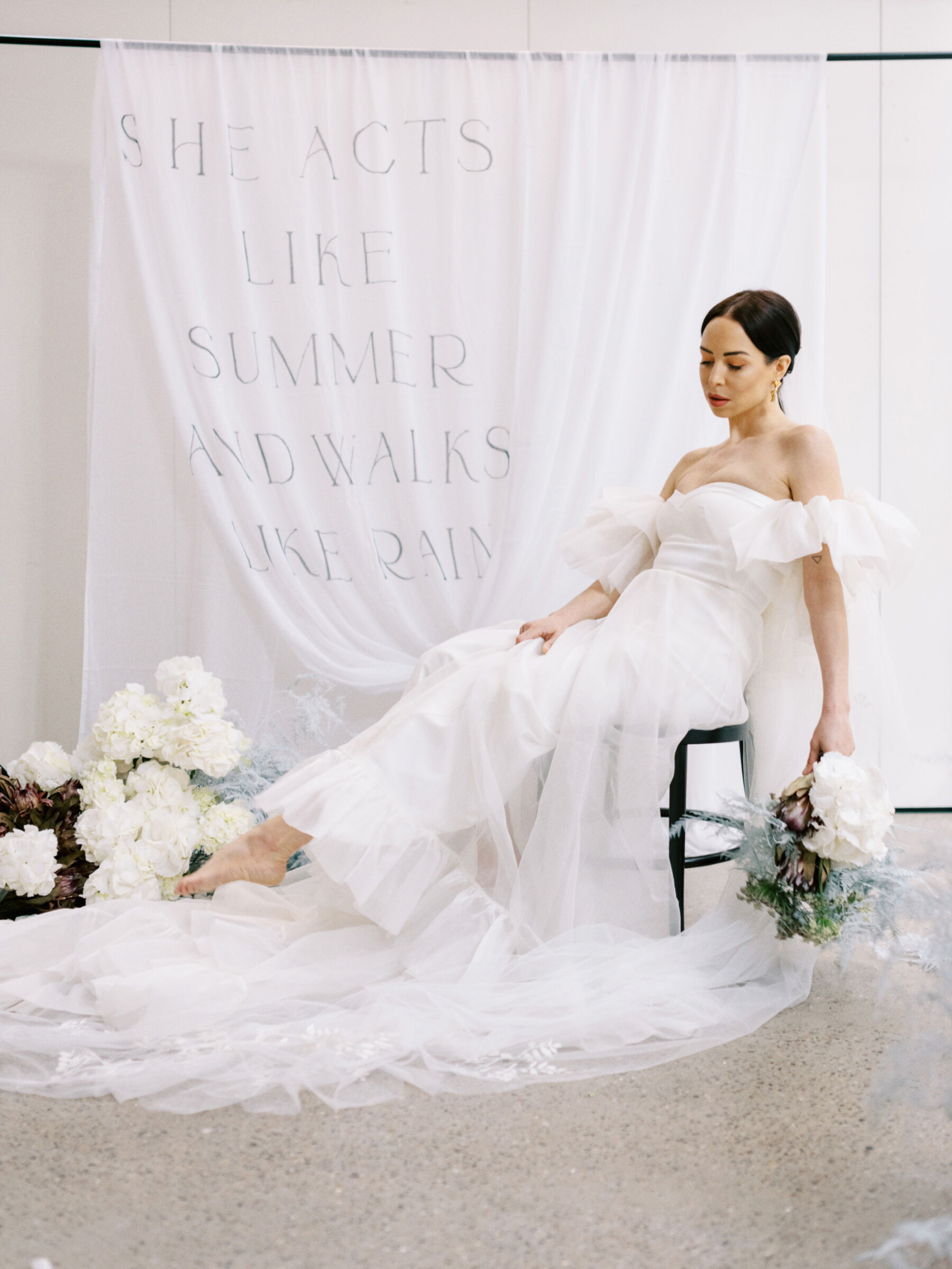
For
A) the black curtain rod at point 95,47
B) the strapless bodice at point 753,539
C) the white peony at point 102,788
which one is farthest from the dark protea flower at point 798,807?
the black curtain rod at point 95,47

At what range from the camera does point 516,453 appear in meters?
2.95

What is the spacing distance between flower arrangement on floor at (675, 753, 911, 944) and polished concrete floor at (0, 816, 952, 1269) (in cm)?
24

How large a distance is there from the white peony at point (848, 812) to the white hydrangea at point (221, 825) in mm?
1173

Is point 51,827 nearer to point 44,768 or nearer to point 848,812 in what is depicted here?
point 44,768

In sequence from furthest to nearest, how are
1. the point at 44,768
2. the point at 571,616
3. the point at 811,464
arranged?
the point at 44,768 < the point at 571,616 < the point at 811,464

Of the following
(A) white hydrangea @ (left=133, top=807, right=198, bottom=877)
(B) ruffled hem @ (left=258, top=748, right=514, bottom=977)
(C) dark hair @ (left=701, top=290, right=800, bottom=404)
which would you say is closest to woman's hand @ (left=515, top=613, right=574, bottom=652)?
(B) ruffled hem @ (left=258, top=748, right=514, bottom=977)

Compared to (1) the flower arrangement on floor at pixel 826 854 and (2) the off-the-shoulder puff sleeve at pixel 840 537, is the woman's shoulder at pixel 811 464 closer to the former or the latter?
(2) the off-the-shoulder puff sleeve at pixel 840 537

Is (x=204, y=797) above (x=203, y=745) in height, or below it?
below

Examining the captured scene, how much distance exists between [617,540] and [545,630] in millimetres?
318

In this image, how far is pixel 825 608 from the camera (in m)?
1.87

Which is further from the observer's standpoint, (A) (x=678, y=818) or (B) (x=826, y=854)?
(A) (x=678, y=818)

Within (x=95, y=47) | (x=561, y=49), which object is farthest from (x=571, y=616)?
(x=95, y=47)

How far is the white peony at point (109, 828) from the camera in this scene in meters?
2.14

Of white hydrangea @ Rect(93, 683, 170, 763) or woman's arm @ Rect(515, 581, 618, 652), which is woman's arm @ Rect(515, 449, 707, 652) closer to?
woman's arm @ Rect(515, 581, 618, 652)
